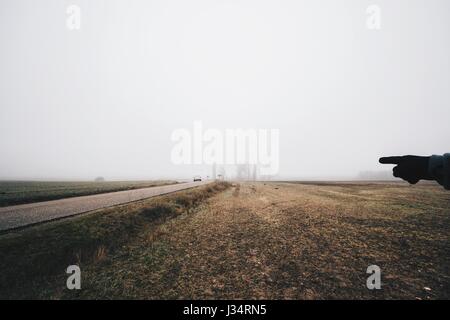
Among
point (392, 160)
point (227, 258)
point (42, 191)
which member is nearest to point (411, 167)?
point (392, 160)

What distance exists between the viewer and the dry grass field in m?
6.58

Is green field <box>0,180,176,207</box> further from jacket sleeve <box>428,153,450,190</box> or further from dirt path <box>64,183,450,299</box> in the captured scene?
jacket sleeve <box>428,153,450,190</box>

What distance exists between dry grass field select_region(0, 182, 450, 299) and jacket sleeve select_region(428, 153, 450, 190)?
5.60 metres

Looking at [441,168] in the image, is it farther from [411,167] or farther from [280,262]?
[280,262]

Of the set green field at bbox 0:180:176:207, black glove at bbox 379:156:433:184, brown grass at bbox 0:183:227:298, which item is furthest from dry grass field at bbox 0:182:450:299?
green field at bbox 0:180:176:207

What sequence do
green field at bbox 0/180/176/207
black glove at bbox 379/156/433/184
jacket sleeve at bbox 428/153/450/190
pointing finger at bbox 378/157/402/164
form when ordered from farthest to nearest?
green field at bbox 0/180/176/207, pointing finger at bbox 378/157/402/164, black glove at bbox 379/156/433/184, jacket sleeve at bbox 428/153/450/190

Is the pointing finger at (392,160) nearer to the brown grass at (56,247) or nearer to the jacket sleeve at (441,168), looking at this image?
the jacket sleeve at (441,168)

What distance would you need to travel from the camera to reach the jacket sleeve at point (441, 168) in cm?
202

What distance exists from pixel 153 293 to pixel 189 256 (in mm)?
2885

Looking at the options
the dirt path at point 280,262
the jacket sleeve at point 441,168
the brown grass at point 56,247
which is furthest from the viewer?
the brown grass at point 56,247

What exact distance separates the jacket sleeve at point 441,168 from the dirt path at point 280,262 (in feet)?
18.3

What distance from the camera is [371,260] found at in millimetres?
8570

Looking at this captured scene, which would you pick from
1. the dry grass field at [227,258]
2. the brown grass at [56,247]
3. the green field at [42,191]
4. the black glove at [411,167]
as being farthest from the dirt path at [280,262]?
the green field at [42,191]
